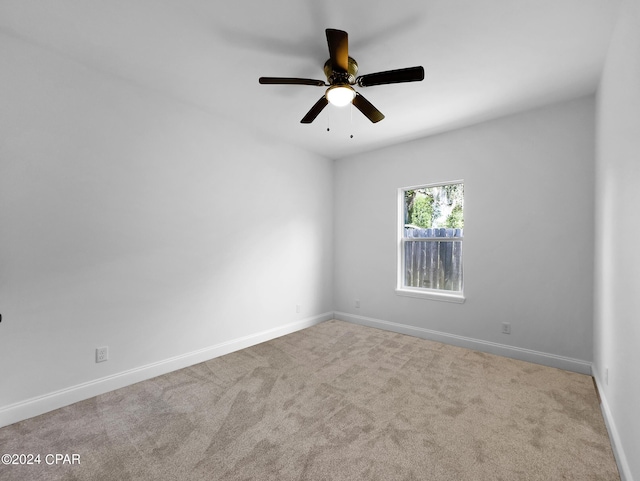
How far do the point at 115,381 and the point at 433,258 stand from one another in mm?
3678

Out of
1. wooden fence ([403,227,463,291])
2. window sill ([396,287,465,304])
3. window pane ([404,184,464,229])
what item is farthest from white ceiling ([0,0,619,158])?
window sill ([396,287,465,304])

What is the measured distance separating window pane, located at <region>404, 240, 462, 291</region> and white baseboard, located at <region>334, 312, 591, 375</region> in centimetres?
59

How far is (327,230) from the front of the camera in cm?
479

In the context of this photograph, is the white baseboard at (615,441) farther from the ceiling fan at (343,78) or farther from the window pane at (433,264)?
the ceiling fan at (343,78)

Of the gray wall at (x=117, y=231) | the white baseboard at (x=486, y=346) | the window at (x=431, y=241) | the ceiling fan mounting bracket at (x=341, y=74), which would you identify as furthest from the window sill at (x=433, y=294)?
the ceiling fan mounting bracket at (x=341, y=74)

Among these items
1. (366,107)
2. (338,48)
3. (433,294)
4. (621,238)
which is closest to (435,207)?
(433,294)

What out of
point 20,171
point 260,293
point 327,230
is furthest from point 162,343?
point 327,230

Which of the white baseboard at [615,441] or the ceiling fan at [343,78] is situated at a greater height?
the ceiling fan at [343,78]

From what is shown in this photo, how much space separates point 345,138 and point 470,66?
180 centimetres

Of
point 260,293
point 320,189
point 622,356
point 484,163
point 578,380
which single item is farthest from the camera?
point 320,189

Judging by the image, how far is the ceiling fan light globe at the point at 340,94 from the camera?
2.11m

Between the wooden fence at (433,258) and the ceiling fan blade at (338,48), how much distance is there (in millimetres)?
2596

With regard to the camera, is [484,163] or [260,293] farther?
[260,293]

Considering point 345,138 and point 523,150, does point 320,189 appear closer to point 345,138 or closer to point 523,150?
point 345,138
